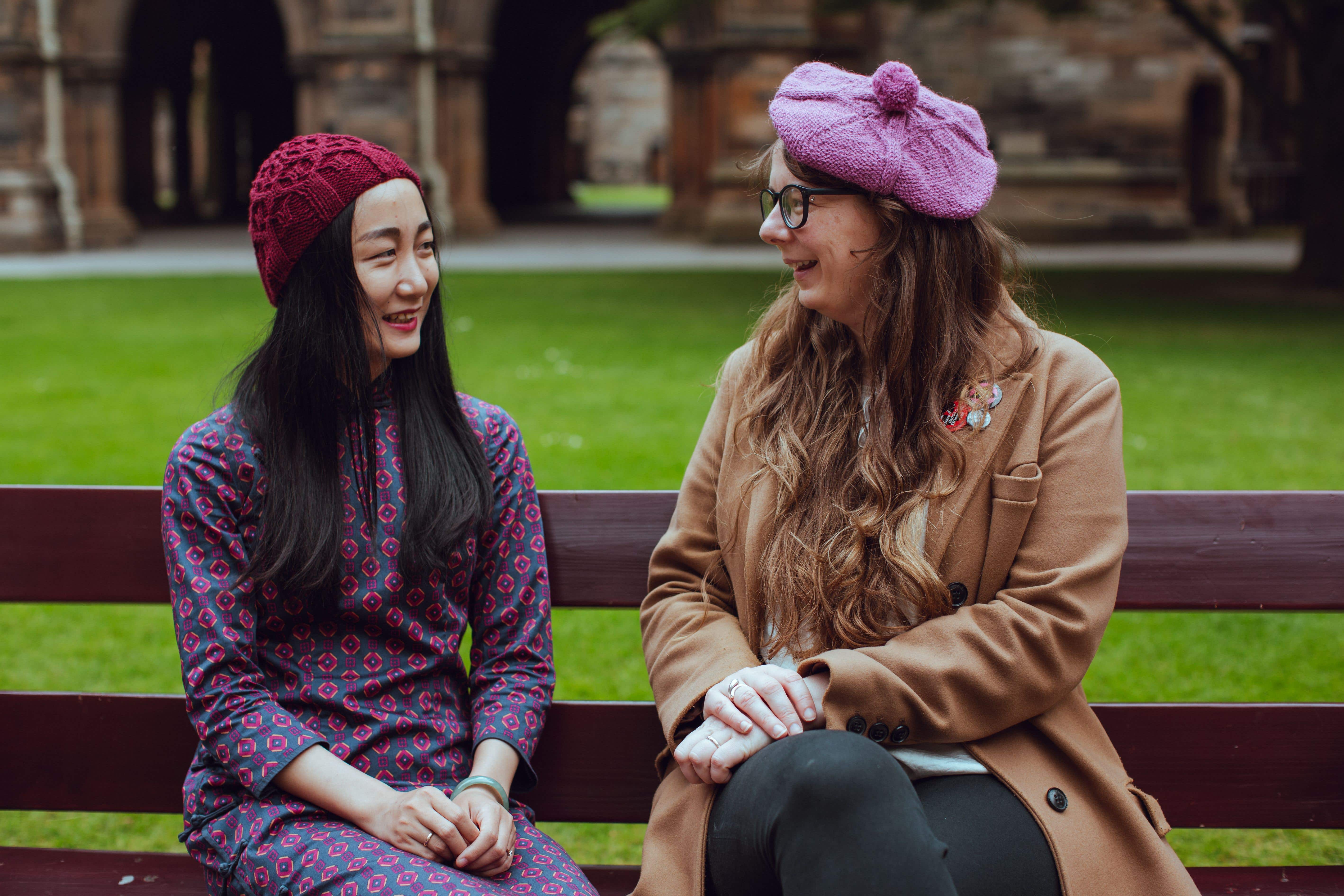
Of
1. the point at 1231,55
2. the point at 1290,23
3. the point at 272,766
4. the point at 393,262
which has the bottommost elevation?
the point at 272,766

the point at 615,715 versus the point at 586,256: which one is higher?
the point at 615,715

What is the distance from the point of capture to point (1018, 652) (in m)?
2.10

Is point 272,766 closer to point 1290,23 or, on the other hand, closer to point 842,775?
point 842,775

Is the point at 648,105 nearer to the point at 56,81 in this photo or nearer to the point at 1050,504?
the point at 56,81

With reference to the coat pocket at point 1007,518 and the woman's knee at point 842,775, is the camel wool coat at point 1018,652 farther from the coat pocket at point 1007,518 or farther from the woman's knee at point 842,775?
the woman's knee at point 842,775

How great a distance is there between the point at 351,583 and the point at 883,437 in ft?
3.02

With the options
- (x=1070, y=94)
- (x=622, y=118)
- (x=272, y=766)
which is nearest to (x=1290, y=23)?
(x=1070, y=94)

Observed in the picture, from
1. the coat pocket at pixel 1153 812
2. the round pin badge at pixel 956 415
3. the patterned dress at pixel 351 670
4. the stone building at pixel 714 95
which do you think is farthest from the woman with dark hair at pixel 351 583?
the stone building at pixel 714 95

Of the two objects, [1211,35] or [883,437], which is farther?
[1211,35]

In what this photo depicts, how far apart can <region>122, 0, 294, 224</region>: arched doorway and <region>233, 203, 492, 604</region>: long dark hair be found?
1115 inches

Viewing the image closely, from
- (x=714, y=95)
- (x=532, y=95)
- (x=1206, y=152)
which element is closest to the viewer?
(x=714, y=95)

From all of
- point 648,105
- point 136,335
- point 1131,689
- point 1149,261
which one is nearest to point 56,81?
point 136,335

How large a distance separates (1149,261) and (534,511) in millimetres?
18164

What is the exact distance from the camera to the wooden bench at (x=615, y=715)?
2.57 m
